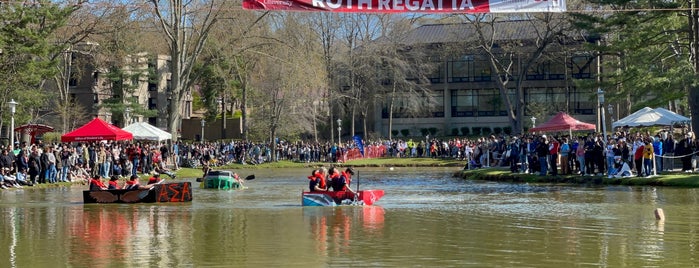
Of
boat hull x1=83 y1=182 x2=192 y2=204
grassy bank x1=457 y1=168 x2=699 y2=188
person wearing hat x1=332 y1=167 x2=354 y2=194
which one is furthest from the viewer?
grassy bank x1=457 y1=168 x2=699 y2=188

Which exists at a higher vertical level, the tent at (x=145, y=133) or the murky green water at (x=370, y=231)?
the tent at (x=145, y=133)

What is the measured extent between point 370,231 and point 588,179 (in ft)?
59.8

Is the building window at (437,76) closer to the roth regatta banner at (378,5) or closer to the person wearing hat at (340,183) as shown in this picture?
the person wearing hat at (340,183)

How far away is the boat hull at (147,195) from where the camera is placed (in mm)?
30922

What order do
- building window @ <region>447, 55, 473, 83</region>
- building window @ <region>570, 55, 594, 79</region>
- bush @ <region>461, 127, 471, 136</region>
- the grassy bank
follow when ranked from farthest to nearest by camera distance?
building window @ <region>447, 55, 473, 83</region> → bush @ <region>461, 127, 471, 136</region> → building window @ <region>570, 55, 594, 79</region> → the grassy bank

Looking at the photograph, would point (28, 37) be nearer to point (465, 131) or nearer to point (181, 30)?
point (181, 30)

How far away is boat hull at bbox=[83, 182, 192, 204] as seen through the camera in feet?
101

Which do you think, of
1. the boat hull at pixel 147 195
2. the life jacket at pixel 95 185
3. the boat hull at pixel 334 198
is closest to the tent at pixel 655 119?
the boat hull at pixel 334 198

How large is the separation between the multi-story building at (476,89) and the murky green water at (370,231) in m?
59.0

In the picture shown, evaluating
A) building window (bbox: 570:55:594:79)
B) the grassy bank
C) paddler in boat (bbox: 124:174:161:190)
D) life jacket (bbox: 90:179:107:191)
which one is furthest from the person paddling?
building window (bbox: 570:55:594:79)

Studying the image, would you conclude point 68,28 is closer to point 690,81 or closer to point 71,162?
point 71,162

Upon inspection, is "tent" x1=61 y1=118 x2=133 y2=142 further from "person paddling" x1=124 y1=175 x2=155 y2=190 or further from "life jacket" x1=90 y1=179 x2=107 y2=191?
"person paddling" x1=124 y1=175 x2=155 y2=190

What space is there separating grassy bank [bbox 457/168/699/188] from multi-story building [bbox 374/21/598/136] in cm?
4464

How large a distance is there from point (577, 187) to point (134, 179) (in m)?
16.2
